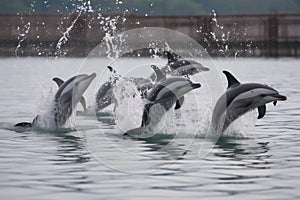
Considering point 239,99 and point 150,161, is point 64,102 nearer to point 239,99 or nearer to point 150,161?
point 239,99

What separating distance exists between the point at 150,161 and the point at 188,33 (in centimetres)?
7010

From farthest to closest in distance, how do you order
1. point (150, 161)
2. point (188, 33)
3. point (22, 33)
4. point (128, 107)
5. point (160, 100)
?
point (22, 33)
point (188, 33)
point (128, 107)
point (160, 100)
point (150, 161)

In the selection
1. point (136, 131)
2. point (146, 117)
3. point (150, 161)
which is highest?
point (146, 117)

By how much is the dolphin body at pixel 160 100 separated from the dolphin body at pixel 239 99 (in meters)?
0.51

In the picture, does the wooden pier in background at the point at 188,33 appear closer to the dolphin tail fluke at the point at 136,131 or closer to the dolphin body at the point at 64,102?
the dolphin body at the point at 64,102

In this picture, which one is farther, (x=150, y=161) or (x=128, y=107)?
(x=128, y=107)

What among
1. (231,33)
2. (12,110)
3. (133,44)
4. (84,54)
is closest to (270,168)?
(12,110)

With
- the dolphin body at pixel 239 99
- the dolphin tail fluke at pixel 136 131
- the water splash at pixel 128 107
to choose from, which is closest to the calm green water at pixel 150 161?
the water splash at pixel 128 107

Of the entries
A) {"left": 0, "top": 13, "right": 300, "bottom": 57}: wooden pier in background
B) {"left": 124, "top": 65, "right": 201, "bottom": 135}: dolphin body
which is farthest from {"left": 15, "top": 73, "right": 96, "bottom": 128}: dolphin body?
{"left": 0, "top": 13, "right": 300, "bottom": 57}: wooden pier in background

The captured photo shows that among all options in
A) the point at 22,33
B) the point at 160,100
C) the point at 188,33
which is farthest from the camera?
the point at 22,33

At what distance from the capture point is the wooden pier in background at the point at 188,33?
7688 cm

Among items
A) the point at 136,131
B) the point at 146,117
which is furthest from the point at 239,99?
the point at 136,131

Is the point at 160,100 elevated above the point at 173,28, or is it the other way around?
the point at 173,28

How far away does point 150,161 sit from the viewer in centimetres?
1291
